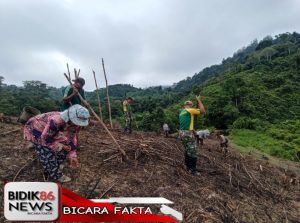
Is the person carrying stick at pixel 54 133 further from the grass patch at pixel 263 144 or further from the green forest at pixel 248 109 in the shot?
the grass patch at pixel 263 144

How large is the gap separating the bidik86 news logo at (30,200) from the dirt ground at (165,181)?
96 cm

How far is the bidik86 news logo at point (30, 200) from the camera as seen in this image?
2.99 metres

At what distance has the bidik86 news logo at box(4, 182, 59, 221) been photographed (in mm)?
2988

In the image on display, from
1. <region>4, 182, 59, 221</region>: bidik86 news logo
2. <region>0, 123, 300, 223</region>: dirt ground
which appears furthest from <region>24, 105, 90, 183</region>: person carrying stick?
<region>4, 182, 59, 221</region>: bidik86 news logo

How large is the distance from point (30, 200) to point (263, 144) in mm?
15967

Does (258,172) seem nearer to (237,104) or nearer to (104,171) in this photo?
(104,171)

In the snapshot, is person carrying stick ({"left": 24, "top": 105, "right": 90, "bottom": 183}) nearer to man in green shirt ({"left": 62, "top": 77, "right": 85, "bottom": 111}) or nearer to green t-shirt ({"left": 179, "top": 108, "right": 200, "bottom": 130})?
man in green shirt ({"left": 62, "top": 77, "right": 85, "bottom": 111})

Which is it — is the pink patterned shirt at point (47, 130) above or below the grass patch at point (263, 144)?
above

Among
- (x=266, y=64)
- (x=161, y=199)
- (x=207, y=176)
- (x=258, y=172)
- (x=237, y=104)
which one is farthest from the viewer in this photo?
(x=266, y=64)

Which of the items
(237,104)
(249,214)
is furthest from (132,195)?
(237,104)

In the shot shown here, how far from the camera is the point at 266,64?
43562mm

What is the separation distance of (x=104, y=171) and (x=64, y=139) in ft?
4.88

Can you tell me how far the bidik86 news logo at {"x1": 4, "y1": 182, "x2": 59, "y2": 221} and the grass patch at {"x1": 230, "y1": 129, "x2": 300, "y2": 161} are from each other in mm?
12694

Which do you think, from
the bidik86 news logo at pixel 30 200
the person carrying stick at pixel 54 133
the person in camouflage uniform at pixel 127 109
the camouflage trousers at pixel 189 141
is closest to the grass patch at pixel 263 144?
the person in camouflage uniform at pixel 127 109
